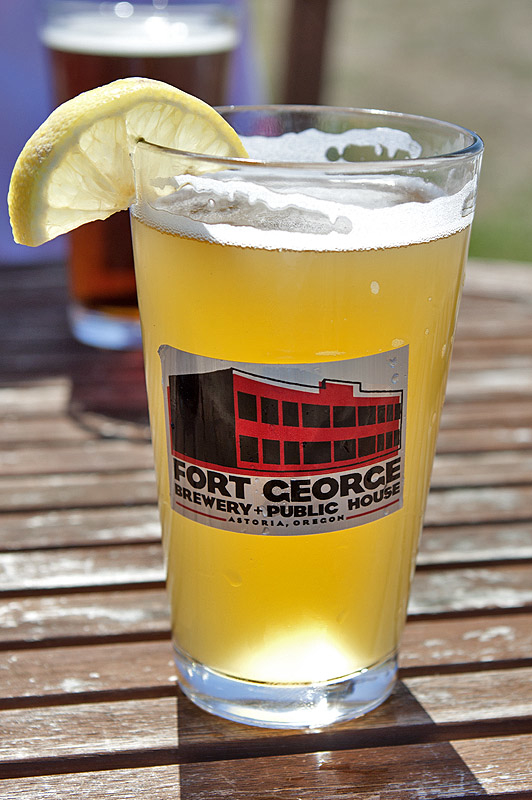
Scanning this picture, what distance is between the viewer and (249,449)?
676mm

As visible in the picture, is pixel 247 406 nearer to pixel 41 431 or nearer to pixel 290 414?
pixel 290 414

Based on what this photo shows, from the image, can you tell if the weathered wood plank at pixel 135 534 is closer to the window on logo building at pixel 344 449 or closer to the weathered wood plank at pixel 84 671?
the weathered wood plank at pixel 84 671

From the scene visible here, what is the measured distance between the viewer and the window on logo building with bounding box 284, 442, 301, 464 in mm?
671

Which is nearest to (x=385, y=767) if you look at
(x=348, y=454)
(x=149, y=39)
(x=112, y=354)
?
(x=348, y=454)

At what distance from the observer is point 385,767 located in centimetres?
70

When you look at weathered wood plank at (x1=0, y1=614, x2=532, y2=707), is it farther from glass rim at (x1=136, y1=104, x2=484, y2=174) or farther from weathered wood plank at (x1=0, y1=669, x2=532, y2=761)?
glass rim at (x1=136, y1=104, x2=484, y2=174)

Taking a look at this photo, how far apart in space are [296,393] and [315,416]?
2cm

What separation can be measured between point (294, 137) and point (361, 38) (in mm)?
4881

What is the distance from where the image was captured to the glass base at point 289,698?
2.45 feet

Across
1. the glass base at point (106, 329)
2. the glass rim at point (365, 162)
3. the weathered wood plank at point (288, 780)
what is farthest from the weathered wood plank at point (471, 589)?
the glass base at point (106, 329)

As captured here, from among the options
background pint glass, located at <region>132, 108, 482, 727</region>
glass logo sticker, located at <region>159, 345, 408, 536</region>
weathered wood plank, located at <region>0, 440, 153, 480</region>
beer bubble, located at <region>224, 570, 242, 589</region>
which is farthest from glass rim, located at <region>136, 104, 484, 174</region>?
weathered wood plank, located at <region>0, 440, 153, 480</region>

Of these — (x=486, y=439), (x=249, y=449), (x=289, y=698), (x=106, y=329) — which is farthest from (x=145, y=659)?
(x=106, y=329)

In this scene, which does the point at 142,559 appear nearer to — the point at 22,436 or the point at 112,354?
the point at 22,436

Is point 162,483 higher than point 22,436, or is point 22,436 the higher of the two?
point 162,483
